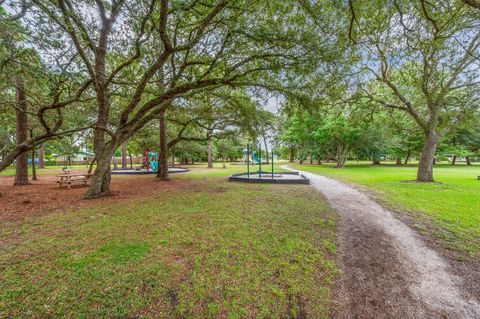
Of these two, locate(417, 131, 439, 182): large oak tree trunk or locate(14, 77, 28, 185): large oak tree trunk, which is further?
locate(417, 131, 439, 182): large oak tree trunk

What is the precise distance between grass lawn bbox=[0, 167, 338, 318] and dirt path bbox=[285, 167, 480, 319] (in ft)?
1.01

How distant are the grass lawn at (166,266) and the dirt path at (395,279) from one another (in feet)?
1.01

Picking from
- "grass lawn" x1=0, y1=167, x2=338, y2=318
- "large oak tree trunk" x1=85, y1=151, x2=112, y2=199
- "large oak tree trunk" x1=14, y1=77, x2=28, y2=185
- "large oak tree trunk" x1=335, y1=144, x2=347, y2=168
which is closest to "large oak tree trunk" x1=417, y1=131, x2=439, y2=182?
"grass lawn" x1=0, y1=167, x2=338, y2=318

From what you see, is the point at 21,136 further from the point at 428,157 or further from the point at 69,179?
the point at 428,157

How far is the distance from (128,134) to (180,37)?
13.1ft

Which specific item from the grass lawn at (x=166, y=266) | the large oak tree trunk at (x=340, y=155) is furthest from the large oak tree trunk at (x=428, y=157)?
the large oak tree trunk at (x=340, y=155)

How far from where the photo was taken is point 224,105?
1088cm

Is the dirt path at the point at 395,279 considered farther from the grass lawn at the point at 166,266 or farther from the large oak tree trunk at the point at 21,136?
the large oak tree trunk at the point at 21,136

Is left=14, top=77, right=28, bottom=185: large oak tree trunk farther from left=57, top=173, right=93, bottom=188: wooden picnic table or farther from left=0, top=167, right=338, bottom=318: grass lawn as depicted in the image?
left=0, top=167, right=338, bottom=318: grass lawn

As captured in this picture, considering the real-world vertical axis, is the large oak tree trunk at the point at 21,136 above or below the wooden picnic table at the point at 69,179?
above

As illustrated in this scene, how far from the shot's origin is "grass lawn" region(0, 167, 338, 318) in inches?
90.3

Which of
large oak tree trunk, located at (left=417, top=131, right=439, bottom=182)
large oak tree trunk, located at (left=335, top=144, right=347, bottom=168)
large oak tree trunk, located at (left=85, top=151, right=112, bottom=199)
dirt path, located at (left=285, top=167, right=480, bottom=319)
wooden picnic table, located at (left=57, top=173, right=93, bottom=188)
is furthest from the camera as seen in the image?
large oak tree trunk, located at (left=335, top=144, right=347, bottom=168)

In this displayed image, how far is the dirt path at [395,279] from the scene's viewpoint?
2.40 metres

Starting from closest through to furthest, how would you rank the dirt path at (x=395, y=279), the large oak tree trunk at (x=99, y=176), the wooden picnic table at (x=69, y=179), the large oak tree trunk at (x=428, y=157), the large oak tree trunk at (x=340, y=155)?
1. the dirt path at (x=395, y=279)
2. the large oak tree trunk at (x=99, y=176)
3. the wooden picnic table at (x=69, y=179)
4. the large oak tree trunk at (x=428, y=157)
5. the large oak tree trunk at (x=340, y=155)
